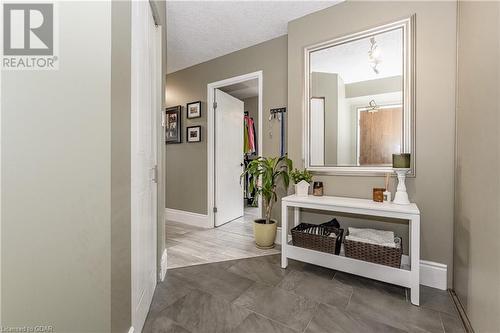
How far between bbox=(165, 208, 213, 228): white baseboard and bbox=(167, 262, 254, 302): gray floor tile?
129 cm

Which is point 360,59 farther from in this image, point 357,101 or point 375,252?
point 375,252

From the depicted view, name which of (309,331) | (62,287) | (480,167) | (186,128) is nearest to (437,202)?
(480,167)

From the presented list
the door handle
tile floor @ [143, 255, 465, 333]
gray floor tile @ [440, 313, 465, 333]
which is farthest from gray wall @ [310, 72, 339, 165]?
the door handle

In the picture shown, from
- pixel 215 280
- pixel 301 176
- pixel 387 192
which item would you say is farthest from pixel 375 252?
pixel 215 280

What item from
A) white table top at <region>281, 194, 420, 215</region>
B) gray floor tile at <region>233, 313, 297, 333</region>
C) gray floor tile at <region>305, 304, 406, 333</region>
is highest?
white table top at <region>281, 194, 420, 215</region>

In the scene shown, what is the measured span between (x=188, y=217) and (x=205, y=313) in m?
2.20

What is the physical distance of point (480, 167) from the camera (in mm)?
1268

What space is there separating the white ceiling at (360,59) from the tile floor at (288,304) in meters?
1.77

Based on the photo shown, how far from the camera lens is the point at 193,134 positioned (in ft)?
11.5

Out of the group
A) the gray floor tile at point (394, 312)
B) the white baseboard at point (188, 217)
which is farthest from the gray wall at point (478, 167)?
the white baseboard at point (188, 217)

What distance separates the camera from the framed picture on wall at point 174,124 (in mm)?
3648

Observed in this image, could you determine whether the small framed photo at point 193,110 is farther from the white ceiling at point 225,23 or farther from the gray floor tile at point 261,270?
the gray floor tile at point 261,270

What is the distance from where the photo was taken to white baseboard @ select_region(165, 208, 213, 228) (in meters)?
3.41
